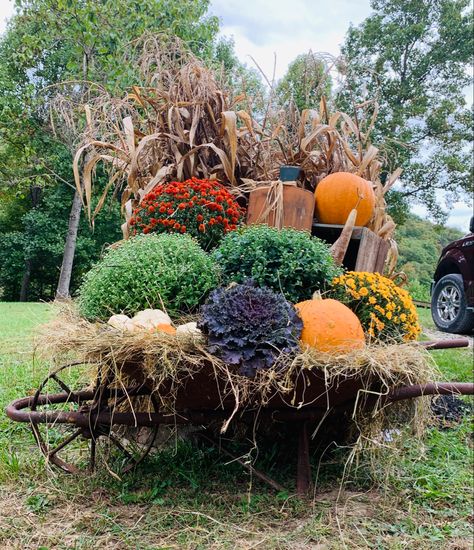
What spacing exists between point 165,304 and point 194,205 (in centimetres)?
77

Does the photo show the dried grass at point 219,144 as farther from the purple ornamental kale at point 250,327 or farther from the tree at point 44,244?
the tree at point 44,244

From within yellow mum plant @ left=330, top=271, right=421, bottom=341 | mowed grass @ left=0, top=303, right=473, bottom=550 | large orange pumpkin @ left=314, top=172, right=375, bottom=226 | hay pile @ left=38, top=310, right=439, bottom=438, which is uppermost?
large orange pumpkin @ left=314, top=172, right=375, bottom=226

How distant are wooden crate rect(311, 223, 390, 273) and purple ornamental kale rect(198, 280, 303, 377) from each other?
1.08 meters

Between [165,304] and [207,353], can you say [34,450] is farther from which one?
[207,353]

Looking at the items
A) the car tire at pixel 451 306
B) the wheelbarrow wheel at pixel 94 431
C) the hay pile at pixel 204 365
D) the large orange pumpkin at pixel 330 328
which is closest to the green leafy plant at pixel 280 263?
the large orange pumpkin at pixel 330 328

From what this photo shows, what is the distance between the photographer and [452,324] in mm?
6855

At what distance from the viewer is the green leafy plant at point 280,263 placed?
226cm

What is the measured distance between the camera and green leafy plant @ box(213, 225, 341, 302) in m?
2.26

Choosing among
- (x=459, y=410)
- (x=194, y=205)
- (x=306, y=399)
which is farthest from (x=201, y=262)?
(x=459, y=410)

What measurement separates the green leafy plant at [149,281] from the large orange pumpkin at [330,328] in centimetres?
51

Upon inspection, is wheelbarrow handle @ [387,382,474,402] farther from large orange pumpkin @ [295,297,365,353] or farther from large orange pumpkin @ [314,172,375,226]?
large orange pumpkin @ [314,172,375,226]

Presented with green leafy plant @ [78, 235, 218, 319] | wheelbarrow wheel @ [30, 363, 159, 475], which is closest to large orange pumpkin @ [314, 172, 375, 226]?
green leafy plant @ [78, 235, 218, 319]

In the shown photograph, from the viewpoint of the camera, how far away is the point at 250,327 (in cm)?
181

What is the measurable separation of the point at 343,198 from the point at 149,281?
1.30 metres
